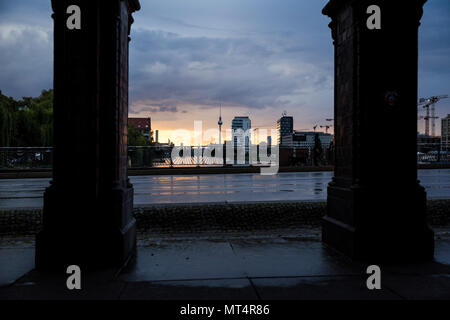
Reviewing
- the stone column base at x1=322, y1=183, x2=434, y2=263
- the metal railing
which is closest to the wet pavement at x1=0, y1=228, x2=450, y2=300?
the stone column base at x1=322, y1=183, x2=434, y2=263

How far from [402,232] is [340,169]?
4.16 feet

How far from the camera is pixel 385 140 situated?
4.88 meters

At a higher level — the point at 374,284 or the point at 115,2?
the point at 115,2

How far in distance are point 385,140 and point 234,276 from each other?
9.18 feet

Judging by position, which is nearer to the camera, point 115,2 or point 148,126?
point 115,2

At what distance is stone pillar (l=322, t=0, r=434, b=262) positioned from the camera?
4.80 metres

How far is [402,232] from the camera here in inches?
191

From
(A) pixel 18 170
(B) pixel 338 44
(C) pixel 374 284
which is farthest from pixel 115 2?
(A) pixel 18 170

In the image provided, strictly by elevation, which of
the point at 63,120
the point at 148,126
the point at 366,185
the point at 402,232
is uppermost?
the point at 148,126

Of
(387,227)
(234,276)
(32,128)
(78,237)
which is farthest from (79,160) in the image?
(32,128)

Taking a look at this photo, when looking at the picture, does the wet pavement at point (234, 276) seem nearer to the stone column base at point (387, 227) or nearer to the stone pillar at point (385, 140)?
the stone column base at point (387, 227)

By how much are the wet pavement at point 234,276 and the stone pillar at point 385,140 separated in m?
0.34

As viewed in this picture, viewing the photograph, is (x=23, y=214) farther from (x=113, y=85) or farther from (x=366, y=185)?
(x=366, y=185)
